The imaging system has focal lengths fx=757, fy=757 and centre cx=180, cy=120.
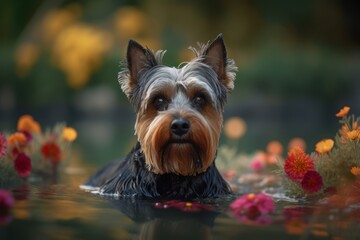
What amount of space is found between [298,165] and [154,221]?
2.38 metres

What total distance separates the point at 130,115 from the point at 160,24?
5281mm

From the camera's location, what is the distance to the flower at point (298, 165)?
869cm

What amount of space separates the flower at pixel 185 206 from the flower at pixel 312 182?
4.49ft

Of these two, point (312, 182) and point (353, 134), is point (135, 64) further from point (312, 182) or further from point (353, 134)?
point (353, 134)

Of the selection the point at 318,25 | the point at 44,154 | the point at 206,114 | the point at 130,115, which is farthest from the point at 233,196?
the point at 318,25

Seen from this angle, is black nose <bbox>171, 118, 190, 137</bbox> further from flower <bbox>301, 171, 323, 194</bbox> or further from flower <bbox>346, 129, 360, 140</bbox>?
flower <bbox>346, 129, 360, 140</bbox>

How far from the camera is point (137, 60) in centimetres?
870

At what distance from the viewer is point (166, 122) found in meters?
7.74

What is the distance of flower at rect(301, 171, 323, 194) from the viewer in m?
8.68

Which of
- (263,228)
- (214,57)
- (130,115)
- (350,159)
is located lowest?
(263,228)

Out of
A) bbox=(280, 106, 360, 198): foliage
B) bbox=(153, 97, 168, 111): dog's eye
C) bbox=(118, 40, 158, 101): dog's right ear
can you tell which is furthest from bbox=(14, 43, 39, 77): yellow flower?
bbox=(153, 97, 168, 111): dog's eye

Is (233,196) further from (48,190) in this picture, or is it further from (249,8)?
(249,8)

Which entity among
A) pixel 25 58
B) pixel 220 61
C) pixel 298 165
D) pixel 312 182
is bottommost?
pixel 312 182

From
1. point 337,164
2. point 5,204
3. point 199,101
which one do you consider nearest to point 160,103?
point 199,101
